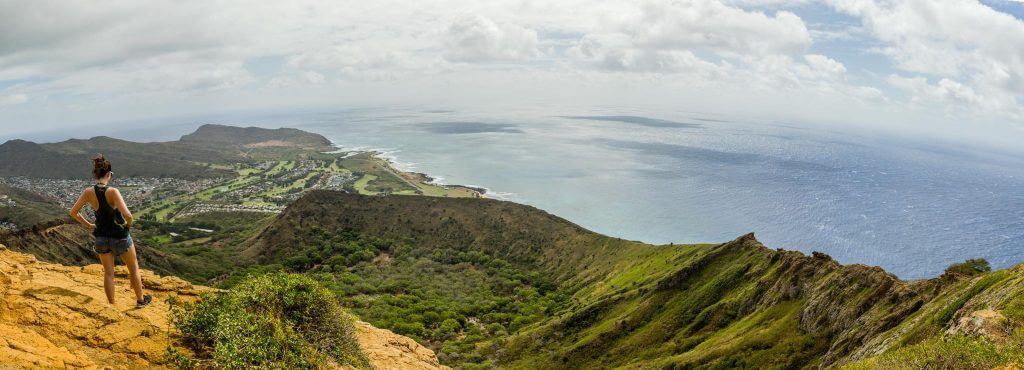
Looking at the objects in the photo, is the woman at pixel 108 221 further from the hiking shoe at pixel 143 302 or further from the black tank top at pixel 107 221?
the hiking shoe at pixel 143 302

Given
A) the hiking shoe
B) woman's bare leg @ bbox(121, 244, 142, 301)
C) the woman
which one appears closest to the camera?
the woman

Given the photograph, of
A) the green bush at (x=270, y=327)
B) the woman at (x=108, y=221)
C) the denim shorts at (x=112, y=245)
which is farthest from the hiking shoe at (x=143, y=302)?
the denim shorts at (x=112, y=245)

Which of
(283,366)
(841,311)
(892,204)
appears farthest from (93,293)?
(892,204)

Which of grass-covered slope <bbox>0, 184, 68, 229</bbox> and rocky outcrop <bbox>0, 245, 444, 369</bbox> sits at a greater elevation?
rocky outcrop <bbox>0, 245, 444, 369</bbox>

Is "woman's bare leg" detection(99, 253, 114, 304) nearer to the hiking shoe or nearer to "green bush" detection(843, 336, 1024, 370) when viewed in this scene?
the hiking shoe

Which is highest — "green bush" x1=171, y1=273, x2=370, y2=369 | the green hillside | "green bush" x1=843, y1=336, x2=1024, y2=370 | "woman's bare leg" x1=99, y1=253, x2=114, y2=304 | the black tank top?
the black tank top

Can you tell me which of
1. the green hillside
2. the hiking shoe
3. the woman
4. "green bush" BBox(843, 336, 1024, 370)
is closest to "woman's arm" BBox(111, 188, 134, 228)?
the woman

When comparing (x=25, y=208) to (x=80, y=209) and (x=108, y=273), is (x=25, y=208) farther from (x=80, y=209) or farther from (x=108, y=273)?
(x=80, y=209)
